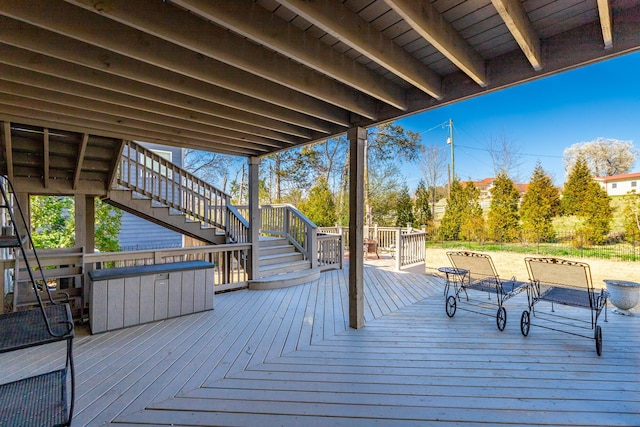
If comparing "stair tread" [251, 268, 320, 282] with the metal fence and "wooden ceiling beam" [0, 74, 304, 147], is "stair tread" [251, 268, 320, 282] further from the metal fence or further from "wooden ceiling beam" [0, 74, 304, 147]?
the metal fence

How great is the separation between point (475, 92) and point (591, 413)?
2.67 m

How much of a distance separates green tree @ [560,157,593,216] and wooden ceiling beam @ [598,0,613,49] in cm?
979

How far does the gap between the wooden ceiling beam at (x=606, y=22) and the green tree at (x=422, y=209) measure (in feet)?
35.5

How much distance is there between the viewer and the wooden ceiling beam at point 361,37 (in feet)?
5.68

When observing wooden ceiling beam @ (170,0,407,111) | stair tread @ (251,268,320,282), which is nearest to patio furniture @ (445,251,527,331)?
wooden ceiling beam @ (170,0,407,111)

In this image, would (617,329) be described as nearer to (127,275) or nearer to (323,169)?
(127,275)

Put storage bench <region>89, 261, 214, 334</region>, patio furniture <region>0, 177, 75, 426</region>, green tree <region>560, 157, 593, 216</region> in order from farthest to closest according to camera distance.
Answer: green tree <region>560, 157, 593, 216</region> → storage bench <region>89, 261, 214, 334</region> → patio furniture <region>0, 177, 75, 426</region>

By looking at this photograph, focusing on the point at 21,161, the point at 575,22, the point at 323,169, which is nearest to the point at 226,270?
the point at 21,161

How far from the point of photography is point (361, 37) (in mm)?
2039

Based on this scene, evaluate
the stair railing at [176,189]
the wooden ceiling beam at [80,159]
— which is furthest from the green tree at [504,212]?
the wooden ceiling beam at [80,159]

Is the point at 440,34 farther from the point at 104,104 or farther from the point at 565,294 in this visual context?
the point at 565,294

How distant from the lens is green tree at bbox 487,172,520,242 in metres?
10.4

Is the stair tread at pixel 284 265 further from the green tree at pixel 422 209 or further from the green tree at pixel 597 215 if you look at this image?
the green tree at pixel 597 215

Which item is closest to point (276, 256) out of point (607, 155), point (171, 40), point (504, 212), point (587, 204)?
point (171, 40)
